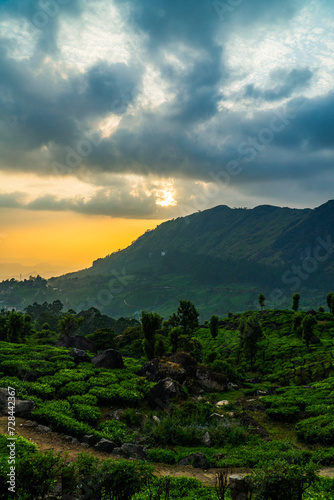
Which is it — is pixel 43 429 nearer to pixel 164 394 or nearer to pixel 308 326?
pixel 164 394

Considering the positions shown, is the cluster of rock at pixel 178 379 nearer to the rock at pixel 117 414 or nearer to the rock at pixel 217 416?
the rock at pixel 217 416

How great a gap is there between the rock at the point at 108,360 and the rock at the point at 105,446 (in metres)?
18.9

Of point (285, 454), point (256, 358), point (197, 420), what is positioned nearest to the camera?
point (285, 454)

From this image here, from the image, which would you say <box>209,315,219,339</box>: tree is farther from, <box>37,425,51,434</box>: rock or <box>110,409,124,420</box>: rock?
<box>37,425,51,434</box>: rock

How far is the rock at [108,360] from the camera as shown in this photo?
37156 millimetres

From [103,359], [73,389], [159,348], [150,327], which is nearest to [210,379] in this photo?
[159,348]

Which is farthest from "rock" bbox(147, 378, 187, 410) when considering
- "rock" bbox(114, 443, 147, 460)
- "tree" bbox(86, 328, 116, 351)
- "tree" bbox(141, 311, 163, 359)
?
"tree" bbox(86, 328, 116, 351)

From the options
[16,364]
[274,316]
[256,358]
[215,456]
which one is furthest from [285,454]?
[274,316]

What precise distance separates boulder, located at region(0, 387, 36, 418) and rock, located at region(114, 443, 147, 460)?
7.80 meters

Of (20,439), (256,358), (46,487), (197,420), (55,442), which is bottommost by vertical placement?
(256,358)

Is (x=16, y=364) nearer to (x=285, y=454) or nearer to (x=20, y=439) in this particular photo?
(x=20, y=439)

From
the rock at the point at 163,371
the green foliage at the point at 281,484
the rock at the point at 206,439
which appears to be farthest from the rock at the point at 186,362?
the green foliage at the point at 281,484

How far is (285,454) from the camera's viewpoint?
14875 mm

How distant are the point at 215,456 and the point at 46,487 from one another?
Answer: 12.0 m
